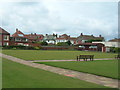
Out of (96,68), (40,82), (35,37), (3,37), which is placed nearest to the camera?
(40,82)

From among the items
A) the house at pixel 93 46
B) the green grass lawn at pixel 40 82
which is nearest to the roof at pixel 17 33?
the house at pixel 93 46

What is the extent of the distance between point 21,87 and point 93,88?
2950 millimetres

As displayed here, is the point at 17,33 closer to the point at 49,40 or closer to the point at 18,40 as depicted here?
the point at 18,40

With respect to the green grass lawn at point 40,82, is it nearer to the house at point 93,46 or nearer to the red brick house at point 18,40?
the house at point 93,46

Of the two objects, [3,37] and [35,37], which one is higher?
[35,37]

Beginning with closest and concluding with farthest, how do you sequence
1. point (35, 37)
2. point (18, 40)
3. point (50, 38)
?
point (18, 40), point (35, 37), point (50, 38)

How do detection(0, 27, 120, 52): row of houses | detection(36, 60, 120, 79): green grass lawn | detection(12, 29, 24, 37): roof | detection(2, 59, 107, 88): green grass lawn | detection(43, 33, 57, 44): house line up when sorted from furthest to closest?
1. detection(43, 33, 57, 44): house
2. detection(12, 29, 24, 37): roof
3. detection(0, 27, 120, 52): row of houses
4. detection(36, 60, 120, 79): green grass lawn
5. detection(2, 59, 107, 88): green grass lawn

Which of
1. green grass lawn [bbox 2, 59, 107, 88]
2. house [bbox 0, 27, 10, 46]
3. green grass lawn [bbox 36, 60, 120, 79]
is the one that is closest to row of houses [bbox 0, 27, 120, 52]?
house [bbox 0, 27, 10, 46]

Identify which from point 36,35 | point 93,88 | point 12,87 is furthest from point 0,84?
point 36,35

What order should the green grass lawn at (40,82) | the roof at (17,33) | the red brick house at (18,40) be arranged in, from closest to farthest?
the green grass lawn at (40,82) → the red brick house at (18,40) → the roof at (17,33)

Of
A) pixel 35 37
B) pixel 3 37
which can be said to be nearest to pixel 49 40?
pixel 35 37

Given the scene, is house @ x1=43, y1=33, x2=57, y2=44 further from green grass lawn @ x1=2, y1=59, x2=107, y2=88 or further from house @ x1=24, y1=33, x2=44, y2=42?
green grass lawn @ x1=2, y1=59, x2=107, y2=88

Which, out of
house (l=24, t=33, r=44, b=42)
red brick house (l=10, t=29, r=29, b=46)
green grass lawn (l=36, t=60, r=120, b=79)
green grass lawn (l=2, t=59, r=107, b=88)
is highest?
house (l=24, t=33, r=44, b=42)

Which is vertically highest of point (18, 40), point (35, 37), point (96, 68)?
point (35, 37)
